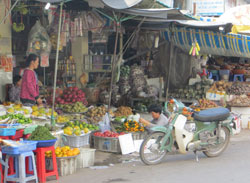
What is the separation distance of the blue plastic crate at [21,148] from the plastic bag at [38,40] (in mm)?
3943

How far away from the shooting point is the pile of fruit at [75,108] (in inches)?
373

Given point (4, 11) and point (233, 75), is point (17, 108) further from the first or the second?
point (233, 75)

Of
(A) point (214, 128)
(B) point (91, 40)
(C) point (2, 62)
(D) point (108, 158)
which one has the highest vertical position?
(B) point (91, 40)

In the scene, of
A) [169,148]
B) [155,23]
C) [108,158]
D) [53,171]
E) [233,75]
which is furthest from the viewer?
[233,75]

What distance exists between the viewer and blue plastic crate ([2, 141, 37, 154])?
5310 mm

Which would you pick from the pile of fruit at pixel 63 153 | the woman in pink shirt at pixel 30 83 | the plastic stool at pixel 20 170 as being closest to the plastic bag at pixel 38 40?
the woman in pink shirt at pixel 30 83

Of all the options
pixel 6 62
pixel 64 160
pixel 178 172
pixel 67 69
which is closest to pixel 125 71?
pixel 67 69

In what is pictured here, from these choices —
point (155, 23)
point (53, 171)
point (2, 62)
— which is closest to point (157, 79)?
point (155, 23)

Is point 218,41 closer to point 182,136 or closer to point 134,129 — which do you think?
point 134,129

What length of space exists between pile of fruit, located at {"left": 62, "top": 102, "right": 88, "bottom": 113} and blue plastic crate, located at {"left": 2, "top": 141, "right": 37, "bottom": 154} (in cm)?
392

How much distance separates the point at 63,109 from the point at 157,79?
5019 millimetres

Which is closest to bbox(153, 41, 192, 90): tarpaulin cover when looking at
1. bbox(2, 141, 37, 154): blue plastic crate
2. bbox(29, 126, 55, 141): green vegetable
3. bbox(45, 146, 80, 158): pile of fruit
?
bbox(45, 146, 80, 158): pile of fruit

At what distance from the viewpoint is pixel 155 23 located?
35.3ft

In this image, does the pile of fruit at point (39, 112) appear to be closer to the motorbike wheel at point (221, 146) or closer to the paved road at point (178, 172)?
the paved road at point (178, 172)
